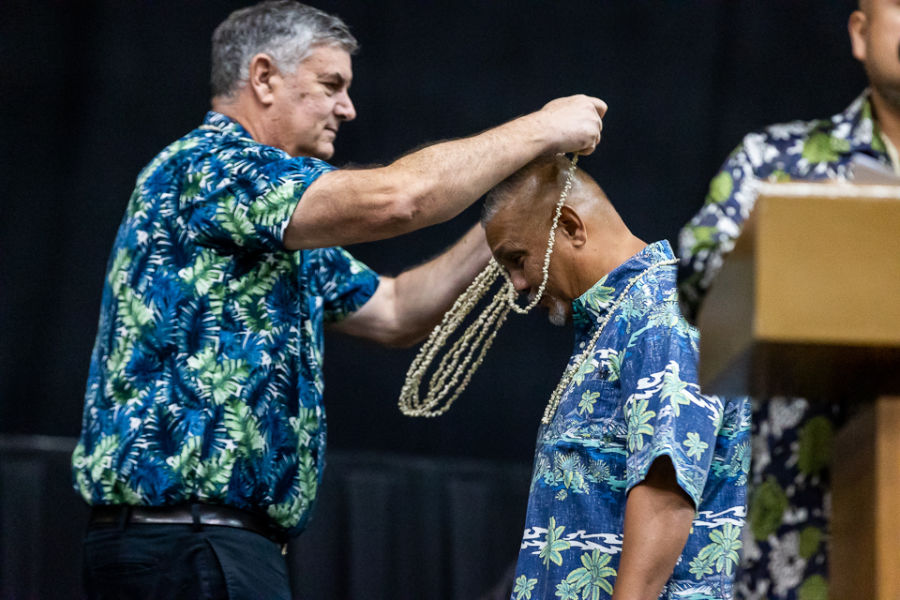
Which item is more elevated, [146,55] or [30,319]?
[146,55]

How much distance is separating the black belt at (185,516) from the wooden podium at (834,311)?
1165 mm

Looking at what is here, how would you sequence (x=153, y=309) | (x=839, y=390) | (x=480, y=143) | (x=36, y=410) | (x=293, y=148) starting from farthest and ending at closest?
(x=36, y=410), (x=293, y=148), (x=153, y=309), (x=480, y=143), (x=839, y=390)

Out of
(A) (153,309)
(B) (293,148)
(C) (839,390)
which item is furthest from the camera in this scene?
(B) (293,148)

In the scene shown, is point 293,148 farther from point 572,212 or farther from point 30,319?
point 30,319

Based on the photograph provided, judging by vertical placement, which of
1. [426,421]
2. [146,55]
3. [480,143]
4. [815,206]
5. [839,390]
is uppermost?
[146,55]

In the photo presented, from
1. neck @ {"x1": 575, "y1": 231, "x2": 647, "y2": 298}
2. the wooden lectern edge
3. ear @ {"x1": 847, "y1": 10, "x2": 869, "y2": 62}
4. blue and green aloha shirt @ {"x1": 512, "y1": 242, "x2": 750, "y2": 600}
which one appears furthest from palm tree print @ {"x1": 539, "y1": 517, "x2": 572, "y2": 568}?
the wooden lectern edge

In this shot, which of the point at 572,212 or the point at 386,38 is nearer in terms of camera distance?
the point at 572,212

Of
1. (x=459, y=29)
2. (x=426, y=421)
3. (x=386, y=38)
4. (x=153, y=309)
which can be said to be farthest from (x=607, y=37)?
(x=153, y=309)

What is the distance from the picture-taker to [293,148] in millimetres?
2373

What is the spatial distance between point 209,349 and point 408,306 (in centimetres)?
67

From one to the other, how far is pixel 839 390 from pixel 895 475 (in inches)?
3.7

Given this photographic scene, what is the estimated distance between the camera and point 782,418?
1254 mm

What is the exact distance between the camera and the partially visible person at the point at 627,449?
163 cm

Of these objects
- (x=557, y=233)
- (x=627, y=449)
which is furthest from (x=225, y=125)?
(x=627, y=449)
